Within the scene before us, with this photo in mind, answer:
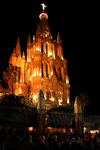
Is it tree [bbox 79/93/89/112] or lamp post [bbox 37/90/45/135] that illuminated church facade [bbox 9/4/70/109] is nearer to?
tree [bbox 79/93/89/112]

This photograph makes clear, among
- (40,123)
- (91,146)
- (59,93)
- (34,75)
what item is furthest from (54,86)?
(91,146)

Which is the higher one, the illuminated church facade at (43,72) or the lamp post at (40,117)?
the illuminated church facade at (43,72)

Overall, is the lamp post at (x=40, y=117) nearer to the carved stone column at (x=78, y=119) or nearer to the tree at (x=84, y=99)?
the carved stone column at (x=78, y=119)

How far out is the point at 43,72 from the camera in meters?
48.9

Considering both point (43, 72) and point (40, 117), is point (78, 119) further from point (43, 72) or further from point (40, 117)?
point (43, 72)

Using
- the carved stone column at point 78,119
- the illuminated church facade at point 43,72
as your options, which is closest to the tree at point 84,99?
the illuminated church facade at point 43,72

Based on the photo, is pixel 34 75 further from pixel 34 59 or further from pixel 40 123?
pixel 40 123

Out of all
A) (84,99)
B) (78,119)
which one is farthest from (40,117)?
(84,99)

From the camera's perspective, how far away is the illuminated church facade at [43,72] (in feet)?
153

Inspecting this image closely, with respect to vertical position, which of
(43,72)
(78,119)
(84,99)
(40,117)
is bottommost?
(78,119)

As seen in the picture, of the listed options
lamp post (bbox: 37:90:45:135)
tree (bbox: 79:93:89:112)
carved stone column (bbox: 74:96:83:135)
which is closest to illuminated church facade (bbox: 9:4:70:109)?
tree (bbox: 79:93:89:112)

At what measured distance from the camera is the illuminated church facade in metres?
46.5

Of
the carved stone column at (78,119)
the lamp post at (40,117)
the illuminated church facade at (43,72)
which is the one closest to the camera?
the lamp post at (40,117)

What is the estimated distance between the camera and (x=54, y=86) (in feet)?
156
